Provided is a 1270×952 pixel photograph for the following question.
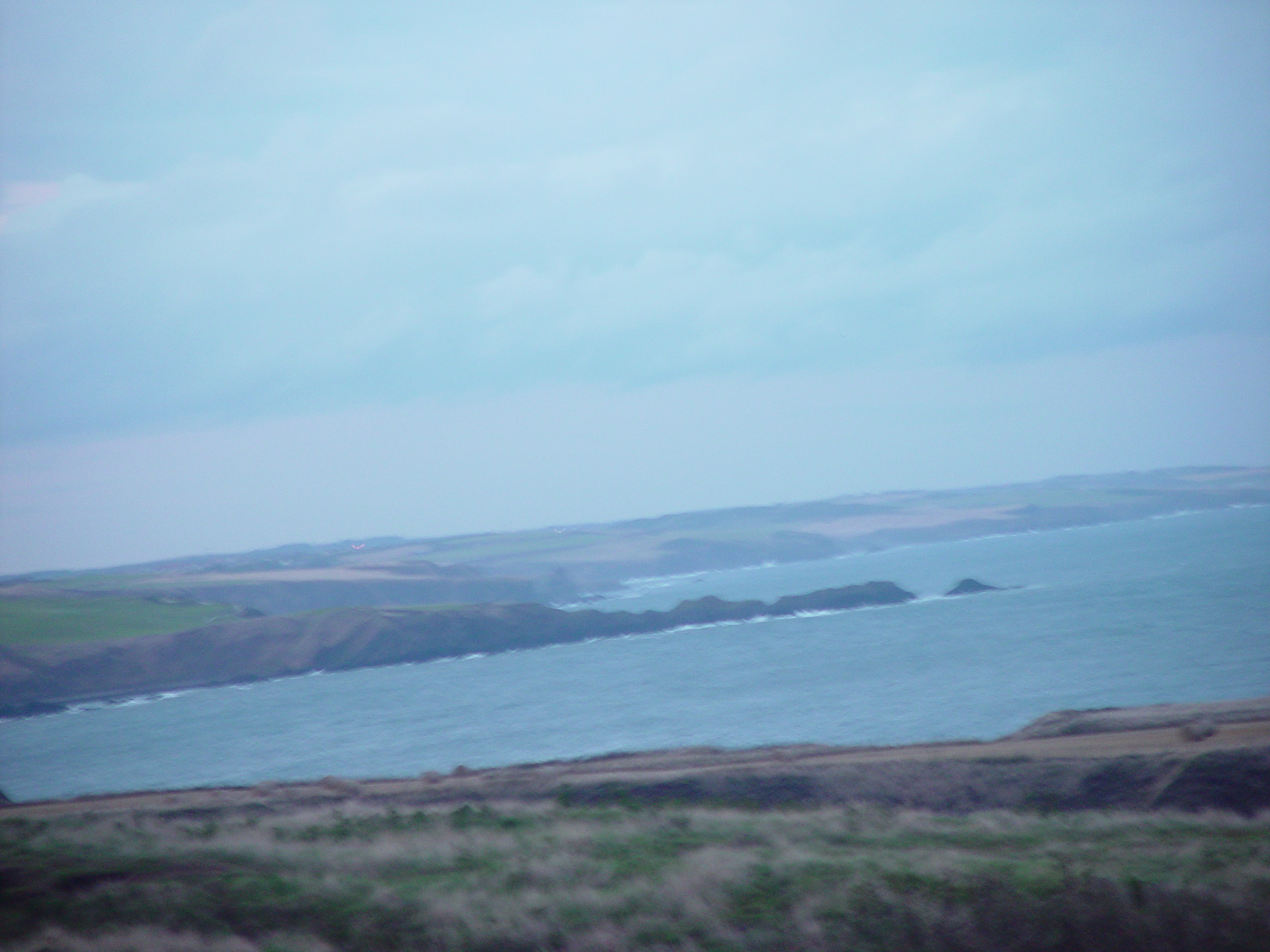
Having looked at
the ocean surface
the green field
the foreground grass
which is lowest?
the ocean surface

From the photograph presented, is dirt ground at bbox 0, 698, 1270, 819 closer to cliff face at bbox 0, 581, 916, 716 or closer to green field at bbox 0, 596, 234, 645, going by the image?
cliff face at bbox 0, 581, 916, 716

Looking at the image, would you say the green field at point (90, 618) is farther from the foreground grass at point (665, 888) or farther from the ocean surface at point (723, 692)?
the foreground grass at point (665, 888)

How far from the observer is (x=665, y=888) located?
10070mm

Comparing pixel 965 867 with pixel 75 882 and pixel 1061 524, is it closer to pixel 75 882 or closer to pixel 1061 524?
pixel 75 882

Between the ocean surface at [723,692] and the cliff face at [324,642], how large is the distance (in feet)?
5.70

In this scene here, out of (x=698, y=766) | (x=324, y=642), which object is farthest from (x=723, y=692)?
(x=324, y=642)

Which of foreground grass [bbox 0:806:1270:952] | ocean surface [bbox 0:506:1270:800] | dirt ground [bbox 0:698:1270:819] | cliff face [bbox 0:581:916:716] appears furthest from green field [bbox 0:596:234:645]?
foreground grass [bbox 0:806:1270:952]

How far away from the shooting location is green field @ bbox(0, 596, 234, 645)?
239 ft

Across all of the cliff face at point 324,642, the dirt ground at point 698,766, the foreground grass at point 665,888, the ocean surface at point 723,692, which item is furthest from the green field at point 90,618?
the foreground grass at point 665,888

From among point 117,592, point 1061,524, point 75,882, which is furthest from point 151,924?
point 1061,524

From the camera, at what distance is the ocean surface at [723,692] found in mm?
43688

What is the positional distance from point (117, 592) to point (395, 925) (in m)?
93.9

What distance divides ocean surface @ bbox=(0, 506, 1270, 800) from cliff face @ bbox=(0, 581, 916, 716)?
1.74m

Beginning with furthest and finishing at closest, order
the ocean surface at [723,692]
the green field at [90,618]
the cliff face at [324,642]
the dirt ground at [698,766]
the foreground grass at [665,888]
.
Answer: the green field at [90,618]
the cliff face at [324,642]
the ocean surface at [723,692]
the dirt ground at [698,766]
the foreground grass at [665,888]
